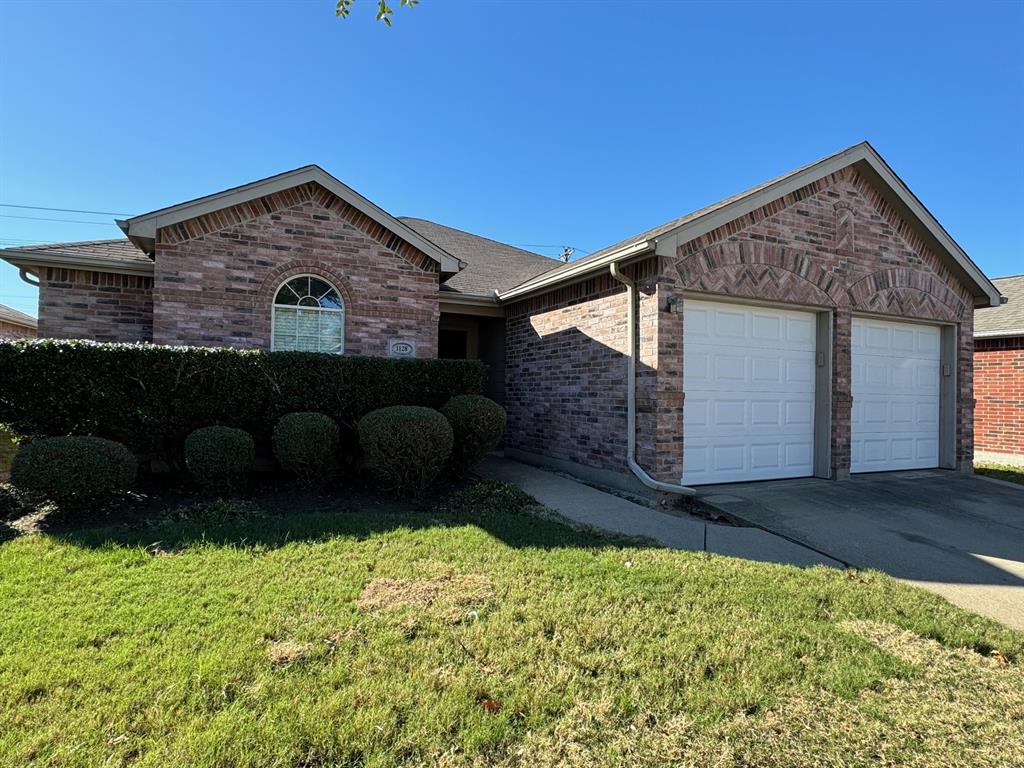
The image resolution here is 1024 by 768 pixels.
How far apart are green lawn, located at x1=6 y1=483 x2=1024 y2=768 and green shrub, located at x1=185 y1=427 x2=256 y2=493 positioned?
1.52m

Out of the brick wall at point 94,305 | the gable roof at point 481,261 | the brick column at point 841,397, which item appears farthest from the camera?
the gable roof at point 481,261

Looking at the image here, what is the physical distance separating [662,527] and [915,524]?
326 centimetres

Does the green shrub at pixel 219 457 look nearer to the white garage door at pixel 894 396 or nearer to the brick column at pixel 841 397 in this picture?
the brick column at pixel 841 397

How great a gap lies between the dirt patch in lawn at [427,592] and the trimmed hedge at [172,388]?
160 inches

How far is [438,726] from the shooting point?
2.42 metres

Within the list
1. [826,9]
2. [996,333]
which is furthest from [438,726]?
[996,333]

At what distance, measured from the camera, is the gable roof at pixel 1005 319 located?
12508 millimetres

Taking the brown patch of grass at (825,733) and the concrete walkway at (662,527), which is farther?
the concrete walkway at (662,527)

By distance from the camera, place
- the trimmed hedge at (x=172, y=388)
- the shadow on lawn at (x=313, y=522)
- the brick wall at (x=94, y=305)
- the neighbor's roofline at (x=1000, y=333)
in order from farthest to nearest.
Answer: the neighbor's roofline at (x=1000, y=333), the brick wall at (x=94, y=305), the trimmed hedge at (x=172, y=388), the shadow on lawn at (x=313, y=522)

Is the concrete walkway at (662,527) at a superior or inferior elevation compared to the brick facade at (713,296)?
inferior

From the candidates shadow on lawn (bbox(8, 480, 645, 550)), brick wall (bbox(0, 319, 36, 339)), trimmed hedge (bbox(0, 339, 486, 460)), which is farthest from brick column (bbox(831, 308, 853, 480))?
brick wall (bbox(0, 319, 36, 339))

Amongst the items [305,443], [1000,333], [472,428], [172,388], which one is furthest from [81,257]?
[1000,333]

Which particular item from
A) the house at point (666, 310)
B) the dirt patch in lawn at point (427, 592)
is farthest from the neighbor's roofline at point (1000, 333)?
the dirt patch in lawn at point (427, 592)

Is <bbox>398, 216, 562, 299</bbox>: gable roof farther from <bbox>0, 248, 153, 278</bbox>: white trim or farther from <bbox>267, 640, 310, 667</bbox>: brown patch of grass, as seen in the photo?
<bbox>267, 640, 310, 667</bbox>: brown patch of grass
